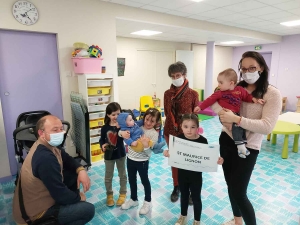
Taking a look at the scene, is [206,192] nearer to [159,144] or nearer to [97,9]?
[159,144]

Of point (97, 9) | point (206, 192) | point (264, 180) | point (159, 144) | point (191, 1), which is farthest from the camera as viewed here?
point (191, 1)

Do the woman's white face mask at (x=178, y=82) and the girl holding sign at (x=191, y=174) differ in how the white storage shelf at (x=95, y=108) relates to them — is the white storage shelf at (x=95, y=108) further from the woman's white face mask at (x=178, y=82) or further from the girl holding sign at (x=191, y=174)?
the girl holding sign at (x=191, y=174)

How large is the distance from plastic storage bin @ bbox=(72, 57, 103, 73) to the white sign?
6.53 ft

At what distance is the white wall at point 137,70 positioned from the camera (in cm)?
649

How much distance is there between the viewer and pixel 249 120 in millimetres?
1445

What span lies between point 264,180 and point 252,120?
1929mm

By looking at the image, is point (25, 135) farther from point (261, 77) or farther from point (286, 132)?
point (286, 132)

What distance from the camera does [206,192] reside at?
2625mm

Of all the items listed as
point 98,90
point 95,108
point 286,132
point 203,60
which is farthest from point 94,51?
point 203,60

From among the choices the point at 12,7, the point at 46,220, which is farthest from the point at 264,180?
the point at 12,7

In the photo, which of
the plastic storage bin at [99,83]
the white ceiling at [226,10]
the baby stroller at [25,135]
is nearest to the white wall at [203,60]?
the white ceiling at [226,10]

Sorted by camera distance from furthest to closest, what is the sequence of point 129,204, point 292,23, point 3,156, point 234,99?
point 292,23, point 3,156, point 129,204, point 234,99

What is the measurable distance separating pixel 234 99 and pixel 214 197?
4.83ft

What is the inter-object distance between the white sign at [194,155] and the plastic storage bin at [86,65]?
6.53 feet
